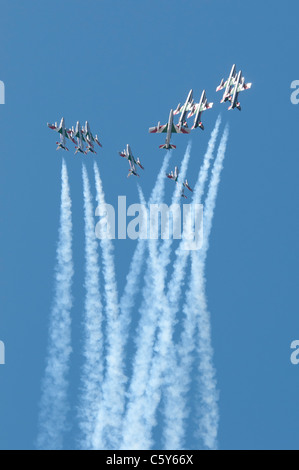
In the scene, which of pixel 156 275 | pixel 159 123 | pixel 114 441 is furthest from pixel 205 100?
pixel 114 441

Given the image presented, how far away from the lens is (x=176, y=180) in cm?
12262

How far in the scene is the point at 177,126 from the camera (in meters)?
111

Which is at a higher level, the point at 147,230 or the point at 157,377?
the point at 147,230

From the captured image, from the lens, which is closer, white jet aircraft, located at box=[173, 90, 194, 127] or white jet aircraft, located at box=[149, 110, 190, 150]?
white jet aircraft, located at box=[149, 110, 190, 150]

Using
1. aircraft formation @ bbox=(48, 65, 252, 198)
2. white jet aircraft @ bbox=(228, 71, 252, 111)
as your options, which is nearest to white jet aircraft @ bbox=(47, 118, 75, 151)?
aircraft formation @ bbox=(48, 65, 252, 198)

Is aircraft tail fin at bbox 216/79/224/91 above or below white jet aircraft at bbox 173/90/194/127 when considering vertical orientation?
above

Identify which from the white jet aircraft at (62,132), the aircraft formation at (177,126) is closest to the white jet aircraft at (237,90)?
the aircraft formation at (177,126)

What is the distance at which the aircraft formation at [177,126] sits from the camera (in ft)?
365

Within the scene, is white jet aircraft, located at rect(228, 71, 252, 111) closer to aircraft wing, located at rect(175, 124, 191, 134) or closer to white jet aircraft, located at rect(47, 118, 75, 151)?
aircraft wing, located at rect(175, 124, 191, 134)

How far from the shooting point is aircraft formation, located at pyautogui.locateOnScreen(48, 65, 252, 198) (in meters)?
111

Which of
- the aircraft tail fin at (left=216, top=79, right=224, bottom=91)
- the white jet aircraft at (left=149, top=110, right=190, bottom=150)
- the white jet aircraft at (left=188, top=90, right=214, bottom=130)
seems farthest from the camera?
the aircraft tail fin at (left=216, top=79, right=224, bottom=91)
